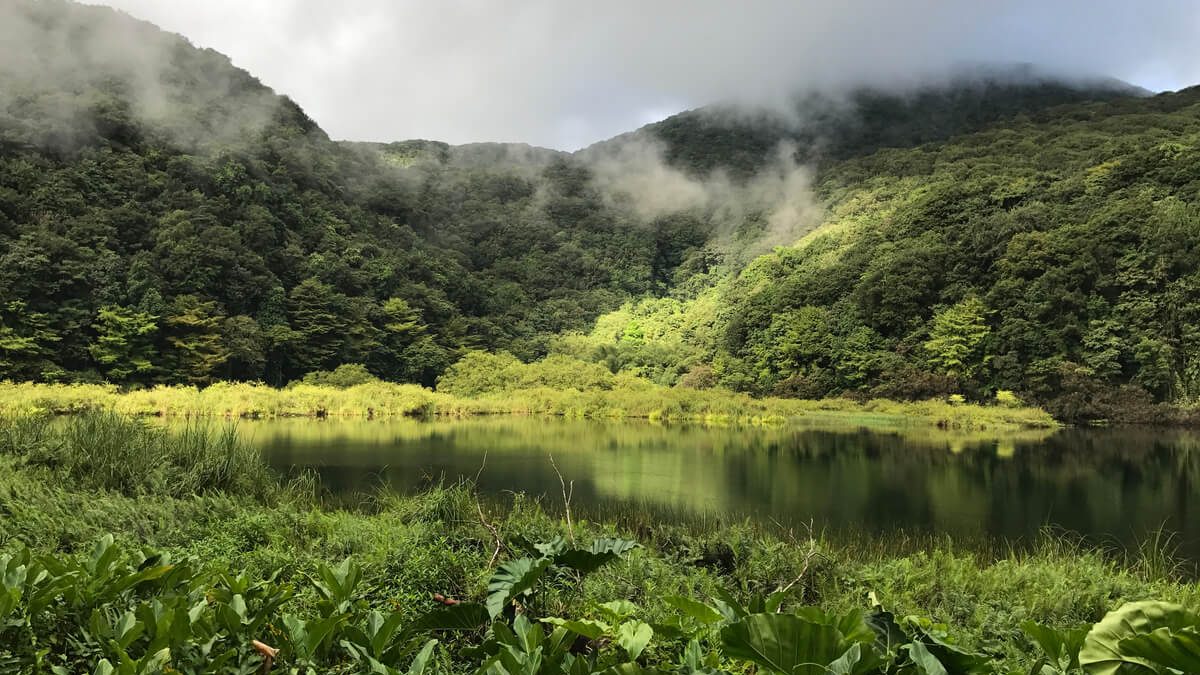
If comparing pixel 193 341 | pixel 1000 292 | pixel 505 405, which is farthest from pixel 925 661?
pixel 1000 292

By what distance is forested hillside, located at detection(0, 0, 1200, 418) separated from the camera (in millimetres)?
28078

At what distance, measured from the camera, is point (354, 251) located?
4191cm

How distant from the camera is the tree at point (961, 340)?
30.4 metres

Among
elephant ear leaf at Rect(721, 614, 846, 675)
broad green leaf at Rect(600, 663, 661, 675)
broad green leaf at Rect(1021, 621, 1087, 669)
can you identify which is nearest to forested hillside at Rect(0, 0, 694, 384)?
broad green leaf at Rect(600, 663, 661, 675)

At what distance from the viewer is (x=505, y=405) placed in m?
30.7

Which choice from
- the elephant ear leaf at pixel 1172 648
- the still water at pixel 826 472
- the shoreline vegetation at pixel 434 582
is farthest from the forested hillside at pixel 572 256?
the elephant ear leaf at pixel 1172 648

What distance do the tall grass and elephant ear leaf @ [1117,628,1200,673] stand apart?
6560 mm

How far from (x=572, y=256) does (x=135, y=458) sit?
170 ft

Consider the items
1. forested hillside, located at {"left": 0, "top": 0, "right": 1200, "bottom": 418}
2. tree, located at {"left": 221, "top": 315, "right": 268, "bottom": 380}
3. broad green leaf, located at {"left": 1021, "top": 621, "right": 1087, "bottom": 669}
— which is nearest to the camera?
broad green leaf, located at {"left": 1021, "top": 621, "right": 1087, "bottom": 669}

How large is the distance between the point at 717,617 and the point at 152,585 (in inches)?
60.2

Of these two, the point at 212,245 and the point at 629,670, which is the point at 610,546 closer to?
the point at 629,670

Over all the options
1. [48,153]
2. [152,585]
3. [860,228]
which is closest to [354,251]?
[48,153]

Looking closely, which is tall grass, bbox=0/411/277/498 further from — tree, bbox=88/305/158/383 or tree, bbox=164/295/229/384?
tree, bbox=164/295/229/384

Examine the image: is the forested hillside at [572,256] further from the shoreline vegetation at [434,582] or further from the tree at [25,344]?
the shoreline vegetation at [434,582]
